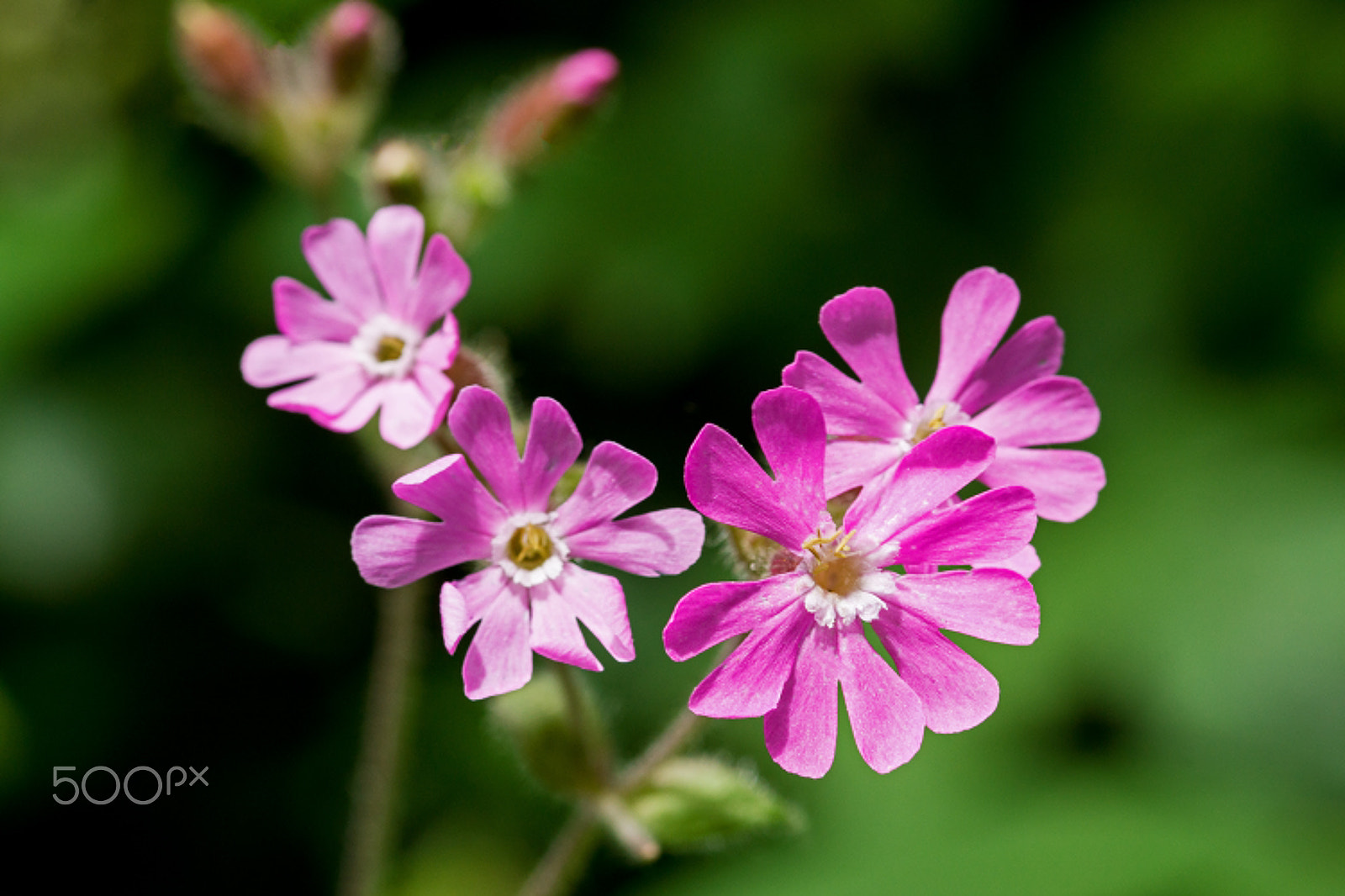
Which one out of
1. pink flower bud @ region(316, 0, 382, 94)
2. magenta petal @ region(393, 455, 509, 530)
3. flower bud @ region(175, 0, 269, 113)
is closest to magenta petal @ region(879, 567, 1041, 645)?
magenta petal @ region(393, 455, 509, 530)

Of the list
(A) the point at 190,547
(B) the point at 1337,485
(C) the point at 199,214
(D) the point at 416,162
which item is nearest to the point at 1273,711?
(B) the point at 1337,485

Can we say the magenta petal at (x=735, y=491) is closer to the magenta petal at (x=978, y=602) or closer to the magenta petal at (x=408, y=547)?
the magenta petal at (x=978, y=602)

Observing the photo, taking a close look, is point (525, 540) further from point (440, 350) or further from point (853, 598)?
point (853, 598)

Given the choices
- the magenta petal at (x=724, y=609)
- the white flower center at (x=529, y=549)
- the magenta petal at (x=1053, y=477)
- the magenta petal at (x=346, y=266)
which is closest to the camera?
the magenta petal at (x=724, y=609)

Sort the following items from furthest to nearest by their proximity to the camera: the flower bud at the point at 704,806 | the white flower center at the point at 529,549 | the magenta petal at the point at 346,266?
1. the flower bud at the point at 704,806
2. the magenta petal at the point at 346,266
3. the white flower center at the point at 529,549

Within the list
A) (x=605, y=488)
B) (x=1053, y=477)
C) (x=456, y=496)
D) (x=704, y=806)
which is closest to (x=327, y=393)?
(x=456, y=496)

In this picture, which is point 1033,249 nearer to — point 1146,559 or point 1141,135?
point 1141,135

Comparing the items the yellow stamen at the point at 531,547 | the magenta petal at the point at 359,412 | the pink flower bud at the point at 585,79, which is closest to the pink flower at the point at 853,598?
the yellow stamen at the point at 531,547
